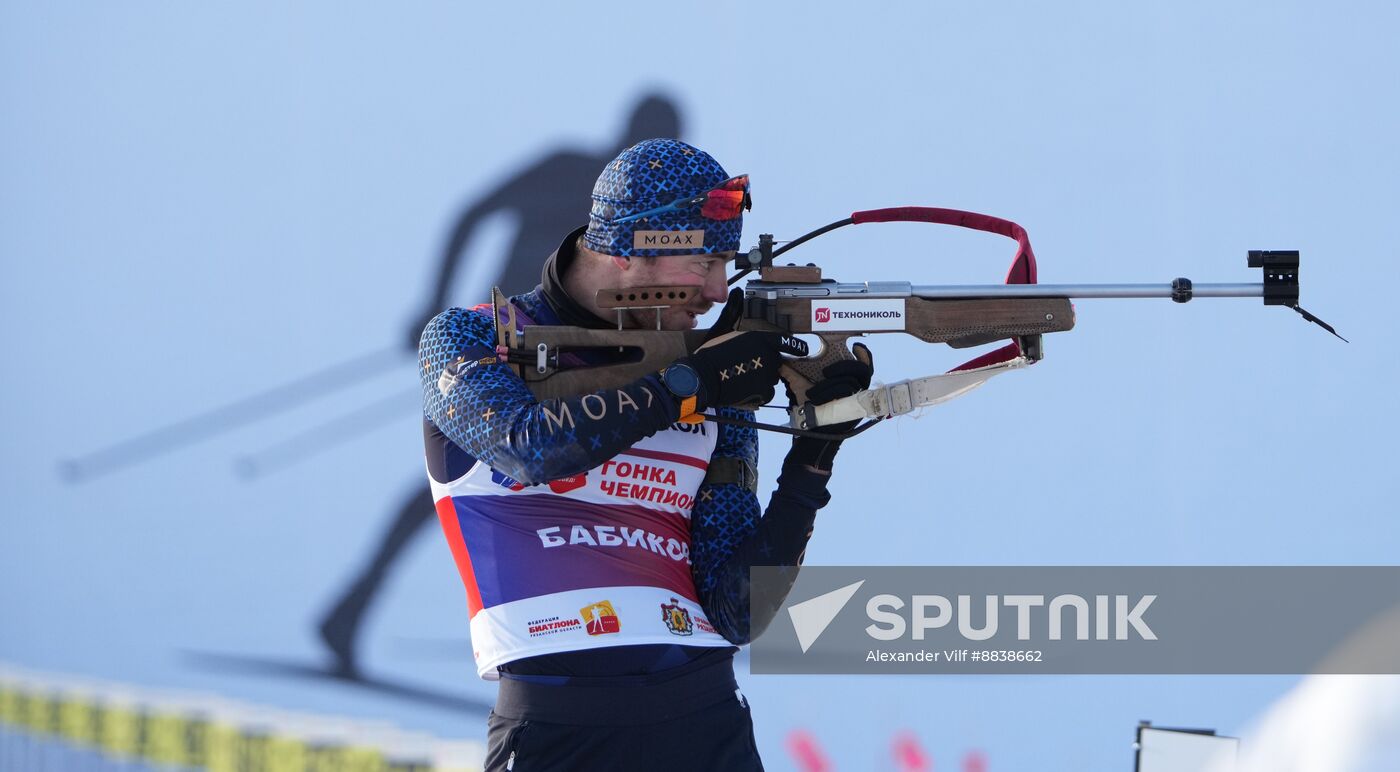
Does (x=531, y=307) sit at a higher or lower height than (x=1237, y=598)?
higher

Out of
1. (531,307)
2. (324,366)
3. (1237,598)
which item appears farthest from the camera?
(324,366)

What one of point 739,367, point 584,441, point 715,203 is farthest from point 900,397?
point 584,441

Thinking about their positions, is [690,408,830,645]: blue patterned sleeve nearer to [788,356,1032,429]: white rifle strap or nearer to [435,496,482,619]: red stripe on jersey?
[788,356,1032,429]: white rifle strap

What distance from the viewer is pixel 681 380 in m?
1.73

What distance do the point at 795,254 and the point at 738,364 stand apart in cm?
113

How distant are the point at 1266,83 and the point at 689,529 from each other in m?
1.56

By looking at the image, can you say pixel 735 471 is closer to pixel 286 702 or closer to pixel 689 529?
pixel 689 529

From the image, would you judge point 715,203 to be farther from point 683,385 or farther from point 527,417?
point 527,417

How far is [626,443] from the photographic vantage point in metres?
1.67

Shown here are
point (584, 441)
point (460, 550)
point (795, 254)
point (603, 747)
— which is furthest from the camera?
point (795, 254)

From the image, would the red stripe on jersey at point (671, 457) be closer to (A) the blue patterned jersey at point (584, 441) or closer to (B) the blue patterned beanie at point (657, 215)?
(A) the blue patterned jersey at point (584, 441)

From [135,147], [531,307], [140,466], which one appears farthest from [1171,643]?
[135,147]

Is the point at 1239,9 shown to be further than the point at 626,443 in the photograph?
Yes

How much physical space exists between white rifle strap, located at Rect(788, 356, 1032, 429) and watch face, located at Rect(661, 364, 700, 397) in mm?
201
